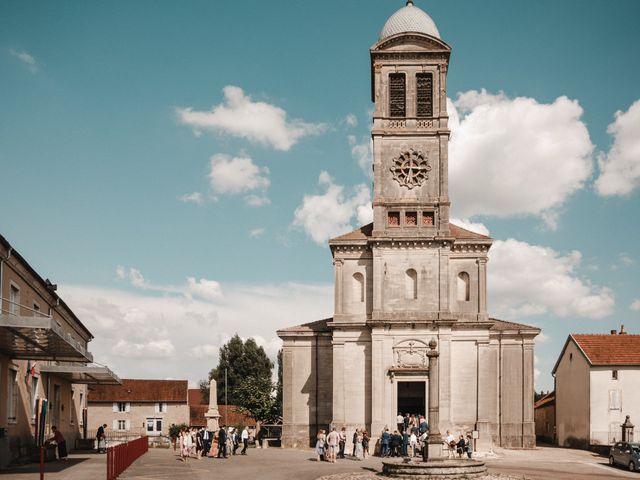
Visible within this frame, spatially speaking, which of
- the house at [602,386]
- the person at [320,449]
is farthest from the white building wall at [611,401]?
the person at [320,449]

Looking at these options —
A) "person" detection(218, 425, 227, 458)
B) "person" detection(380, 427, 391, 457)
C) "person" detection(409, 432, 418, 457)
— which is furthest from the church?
"person" detection(218, 425, 227, 458)

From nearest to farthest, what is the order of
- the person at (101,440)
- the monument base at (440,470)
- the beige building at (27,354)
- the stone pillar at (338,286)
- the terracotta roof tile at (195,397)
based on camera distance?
the beige building at (27,354) < the monument base at (440,470) < the person at (101,440) < the stone pillar at (338,286) < the terracotta roof tile at (195,397)

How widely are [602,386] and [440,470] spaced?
30364mm

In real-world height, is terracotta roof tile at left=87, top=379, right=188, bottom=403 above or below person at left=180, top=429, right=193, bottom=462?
below

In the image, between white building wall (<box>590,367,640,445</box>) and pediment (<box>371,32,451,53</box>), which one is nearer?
pediment (<box>371,32,451,53</box>)

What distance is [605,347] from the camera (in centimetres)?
5541

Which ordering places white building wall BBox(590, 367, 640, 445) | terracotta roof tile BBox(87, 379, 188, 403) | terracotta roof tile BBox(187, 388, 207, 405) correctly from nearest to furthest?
1. white building wall BBox(590, 367, 640, 445)
2. terracotta roof tile BBox(87, 379, 188, 403)
3. terracotta roof tile BBox(187, 388, 207, 405)

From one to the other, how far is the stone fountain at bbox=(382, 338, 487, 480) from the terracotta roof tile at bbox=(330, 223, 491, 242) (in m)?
19.3

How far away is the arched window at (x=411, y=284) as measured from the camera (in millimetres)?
48312

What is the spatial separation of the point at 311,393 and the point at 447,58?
79.2 feet

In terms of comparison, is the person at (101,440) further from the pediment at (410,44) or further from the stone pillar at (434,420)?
the pediment at (410,44)

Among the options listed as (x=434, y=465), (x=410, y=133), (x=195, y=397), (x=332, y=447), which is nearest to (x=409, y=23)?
(x=410, y=133)

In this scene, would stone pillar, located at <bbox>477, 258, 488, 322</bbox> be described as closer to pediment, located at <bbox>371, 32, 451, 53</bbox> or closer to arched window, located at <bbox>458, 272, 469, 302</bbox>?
arched window, located at <bbox>458, 272, 469, 302</bbox>

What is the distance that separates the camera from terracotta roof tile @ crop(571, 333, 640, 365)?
53938 mm
